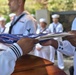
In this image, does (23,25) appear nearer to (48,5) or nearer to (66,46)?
(66,46)

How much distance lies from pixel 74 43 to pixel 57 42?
166 millimetres

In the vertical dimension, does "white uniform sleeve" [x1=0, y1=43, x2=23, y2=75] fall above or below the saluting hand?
below

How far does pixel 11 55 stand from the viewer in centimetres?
207

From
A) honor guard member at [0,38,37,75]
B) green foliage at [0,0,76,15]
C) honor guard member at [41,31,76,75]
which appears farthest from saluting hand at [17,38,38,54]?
green foliage at [0,0,76,15]

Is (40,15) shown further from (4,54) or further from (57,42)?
(4,54)

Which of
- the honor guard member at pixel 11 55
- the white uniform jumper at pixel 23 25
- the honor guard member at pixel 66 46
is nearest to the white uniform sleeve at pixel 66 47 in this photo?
the honor guard member at pixel 66 46

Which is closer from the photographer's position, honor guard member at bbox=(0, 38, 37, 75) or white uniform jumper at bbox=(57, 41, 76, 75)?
honor guard member at bbox=(0, 38, 37, 75)

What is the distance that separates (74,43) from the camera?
3.18 m

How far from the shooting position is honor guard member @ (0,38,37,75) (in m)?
2.02

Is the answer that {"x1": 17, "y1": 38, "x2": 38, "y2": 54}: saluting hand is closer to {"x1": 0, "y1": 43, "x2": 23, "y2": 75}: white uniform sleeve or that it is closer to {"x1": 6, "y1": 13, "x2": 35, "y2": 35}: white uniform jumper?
{"x1": 0, "y1": 43, "x2": 23, "y2": 75}: white uniform sleeve

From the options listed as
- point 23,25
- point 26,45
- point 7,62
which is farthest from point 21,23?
point 7,62

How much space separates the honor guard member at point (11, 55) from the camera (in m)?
2.02

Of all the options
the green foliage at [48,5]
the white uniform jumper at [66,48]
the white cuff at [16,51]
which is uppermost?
the white cuff at [16,51]

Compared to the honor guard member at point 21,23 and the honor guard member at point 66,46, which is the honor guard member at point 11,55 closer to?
the honor guard member at point 66,46
